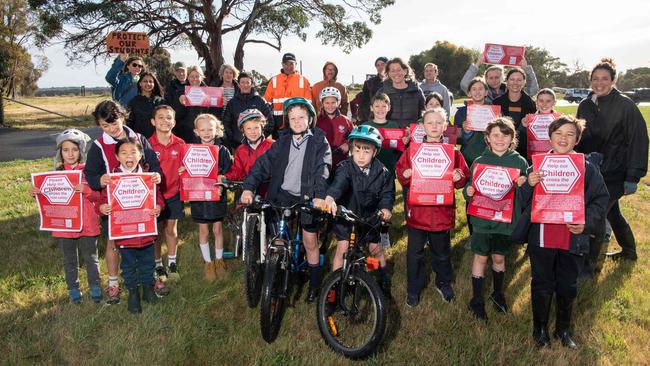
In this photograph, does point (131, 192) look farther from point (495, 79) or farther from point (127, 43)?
point (127, 43)

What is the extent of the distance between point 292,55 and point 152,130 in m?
3.16

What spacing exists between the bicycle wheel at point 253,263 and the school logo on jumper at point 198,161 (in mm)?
1131

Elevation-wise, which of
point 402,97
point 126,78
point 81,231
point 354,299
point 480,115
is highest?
point 126,78

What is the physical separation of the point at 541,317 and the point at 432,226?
54.4 inches

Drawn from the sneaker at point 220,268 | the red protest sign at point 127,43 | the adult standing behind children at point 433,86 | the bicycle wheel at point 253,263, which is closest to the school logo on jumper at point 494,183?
the bicycle wheel at point 253,263

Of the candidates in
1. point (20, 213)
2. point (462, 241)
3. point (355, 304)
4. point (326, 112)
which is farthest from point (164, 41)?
point (355, 304)

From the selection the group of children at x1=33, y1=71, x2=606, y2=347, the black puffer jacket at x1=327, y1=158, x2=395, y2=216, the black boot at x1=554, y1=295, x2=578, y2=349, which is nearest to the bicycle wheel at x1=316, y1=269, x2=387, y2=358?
the group of children at x1=33, y1=71, x2=606, y2=347

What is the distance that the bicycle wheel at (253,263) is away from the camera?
185 inches

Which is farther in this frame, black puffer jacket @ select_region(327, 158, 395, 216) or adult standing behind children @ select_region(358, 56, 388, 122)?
adult standing behind children @ select_region(358, 56, 388, 122)

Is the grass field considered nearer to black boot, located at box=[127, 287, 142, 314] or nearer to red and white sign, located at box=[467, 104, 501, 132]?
black boot, located at box=[127, 287, 142, 314]

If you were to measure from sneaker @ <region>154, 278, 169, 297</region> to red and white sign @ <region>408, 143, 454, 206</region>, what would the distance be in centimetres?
323

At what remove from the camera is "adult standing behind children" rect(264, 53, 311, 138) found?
852 cm

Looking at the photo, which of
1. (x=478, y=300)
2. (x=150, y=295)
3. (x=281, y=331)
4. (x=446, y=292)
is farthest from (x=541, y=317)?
(x=150, y=295)

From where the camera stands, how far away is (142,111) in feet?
23.0
